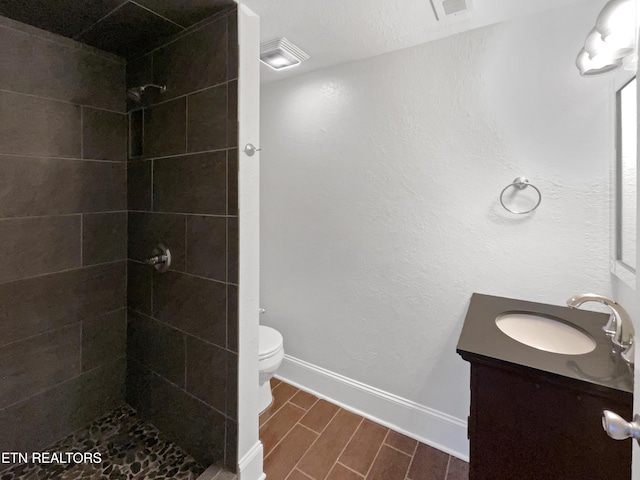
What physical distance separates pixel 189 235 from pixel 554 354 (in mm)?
1600

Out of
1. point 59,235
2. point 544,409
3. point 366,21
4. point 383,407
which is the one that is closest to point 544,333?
point 544,409

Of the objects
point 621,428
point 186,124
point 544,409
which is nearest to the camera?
point 621,428

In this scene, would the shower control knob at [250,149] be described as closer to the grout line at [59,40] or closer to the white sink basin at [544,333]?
the grout line at [59,40]

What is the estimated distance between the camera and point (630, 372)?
0.85 metres

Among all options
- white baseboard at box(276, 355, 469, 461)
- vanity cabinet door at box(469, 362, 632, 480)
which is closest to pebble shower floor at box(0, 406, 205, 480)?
white baseboard at box(276, 355, 469, 461)

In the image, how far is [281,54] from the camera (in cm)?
177

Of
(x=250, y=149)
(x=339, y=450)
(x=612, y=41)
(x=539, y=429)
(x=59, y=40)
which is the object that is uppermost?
(x=59, y=40)

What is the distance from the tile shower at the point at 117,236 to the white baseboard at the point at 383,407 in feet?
2.82

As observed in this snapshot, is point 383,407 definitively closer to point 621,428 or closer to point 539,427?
point 539,427

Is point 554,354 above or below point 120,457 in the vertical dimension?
above

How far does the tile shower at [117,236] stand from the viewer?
1380 mm

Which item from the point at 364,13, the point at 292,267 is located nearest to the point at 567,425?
the point at 292,267

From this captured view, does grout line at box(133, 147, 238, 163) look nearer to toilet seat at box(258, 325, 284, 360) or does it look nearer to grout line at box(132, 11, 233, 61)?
grout line at box(132, 11, 233, 61)

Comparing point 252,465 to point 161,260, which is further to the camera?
point 161,260
